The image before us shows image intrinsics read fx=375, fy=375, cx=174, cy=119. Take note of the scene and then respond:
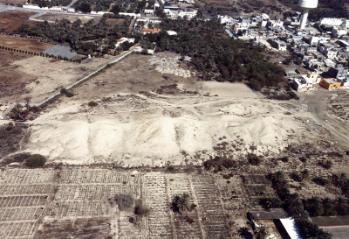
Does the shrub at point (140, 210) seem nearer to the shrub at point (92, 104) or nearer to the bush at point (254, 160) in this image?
the bush at point (254, 160)

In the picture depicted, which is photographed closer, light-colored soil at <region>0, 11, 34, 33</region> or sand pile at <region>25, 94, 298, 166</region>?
sand pile at <region>25, 94, 298, 166</region>

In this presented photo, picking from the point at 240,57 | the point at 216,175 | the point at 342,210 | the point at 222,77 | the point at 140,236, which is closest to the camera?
the point at 140,236

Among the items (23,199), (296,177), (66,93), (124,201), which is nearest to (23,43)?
(66,93)

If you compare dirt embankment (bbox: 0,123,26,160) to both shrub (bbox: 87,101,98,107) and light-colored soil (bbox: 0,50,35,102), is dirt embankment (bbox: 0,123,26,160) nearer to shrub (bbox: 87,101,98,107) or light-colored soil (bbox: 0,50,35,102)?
light-colored soil (bbox: 0,50,35,102)

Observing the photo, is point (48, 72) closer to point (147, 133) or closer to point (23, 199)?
point (147, 133)

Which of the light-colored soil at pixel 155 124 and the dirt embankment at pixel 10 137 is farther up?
the light-colored soil at pixel 155 124

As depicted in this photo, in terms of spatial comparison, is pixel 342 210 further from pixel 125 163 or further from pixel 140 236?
pixel 125 163

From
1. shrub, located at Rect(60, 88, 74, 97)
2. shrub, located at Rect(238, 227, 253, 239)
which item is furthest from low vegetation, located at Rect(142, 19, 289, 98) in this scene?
shrub, located at Rect(238, 227, 253, 239)

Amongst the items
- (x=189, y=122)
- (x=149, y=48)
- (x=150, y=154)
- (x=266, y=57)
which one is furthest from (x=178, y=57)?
(x=150, y=154)

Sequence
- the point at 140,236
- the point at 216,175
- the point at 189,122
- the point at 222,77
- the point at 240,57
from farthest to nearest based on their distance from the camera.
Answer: the point at 240,57 < the point at 222,77 < the point at 189,122 < the point at 216,175 < the point at 140,236

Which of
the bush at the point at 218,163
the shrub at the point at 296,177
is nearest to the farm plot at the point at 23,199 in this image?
the bush at the point at 218,163

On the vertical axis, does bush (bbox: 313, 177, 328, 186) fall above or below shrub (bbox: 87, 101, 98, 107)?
below
